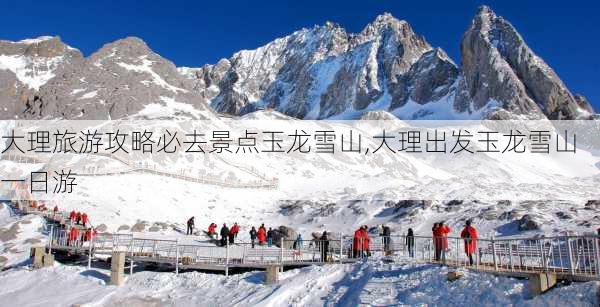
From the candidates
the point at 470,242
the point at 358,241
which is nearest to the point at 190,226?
the point at 358,241

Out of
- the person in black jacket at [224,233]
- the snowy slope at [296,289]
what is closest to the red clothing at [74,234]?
the snowy slope at [296,289]

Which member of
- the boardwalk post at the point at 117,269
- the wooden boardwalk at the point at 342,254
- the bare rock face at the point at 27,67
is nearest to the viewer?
the wooden boardwalk at the point at 342,254

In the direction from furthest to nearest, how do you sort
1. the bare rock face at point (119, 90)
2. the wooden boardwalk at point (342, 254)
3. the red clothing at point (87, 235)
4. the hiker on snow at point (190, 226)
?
the bare rock face at point (119, 90), the hiker on snow at point (190, 226), the red clothing at point (87, 235), the wooden boardwalk at point (342, 254)

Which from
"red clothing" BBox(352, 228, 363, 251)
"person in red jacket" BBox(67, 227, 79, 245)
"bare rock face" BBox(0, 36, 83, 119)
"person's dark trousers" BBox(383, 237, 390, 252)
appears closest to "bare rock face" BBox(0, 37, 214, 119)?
"bare rock face" BBox(0, 36, 83, 119)

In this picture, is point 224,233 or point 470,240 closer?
point 470,240

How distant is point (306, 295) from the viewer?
716 inches

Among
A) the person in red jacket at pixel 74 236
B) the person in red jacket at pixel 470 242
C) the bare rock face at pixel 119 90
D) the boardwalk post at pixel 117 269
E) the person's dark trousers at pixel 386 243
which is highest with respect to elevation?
the bare rock face at pixel 119 90

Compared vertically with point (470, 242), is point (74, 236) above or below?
below

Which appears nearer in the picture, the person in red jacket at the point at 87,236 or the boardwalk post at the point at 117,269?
the boardwalk post at the point at 117,269

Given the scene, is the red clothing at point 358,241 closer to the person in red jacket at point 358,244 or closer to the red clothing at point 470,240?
the person in red jacket at point 358,244

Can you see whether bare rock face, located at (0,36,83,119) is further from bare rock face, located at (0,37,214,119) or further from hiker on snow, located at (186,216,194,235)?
hiker on snow, located at (186,216,194,235)

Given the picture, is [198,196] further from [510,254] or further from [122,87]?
[122,87]

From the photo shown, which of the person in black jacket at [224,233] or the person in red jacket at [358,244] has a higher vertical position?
Result: the person in red jacket at [358,244]

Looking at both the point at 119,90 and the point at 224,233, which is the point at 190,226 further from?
the point at 119,90
